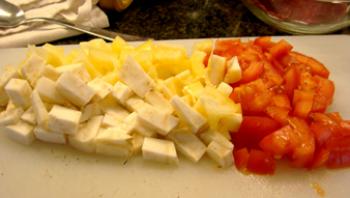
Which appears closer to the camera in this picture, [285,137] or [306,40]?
[285,137]

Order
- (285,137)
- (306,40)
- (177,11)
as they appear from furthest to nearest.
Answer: (177,11) < (306,40) < (285,137)

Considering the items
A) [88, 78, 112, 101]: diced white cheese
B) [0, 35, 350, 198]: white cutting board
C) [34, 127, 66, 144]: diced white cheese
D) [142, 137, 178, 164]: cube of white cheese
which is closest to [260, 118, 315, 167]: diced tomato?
[0, 35, 350, 198]: white cutting board

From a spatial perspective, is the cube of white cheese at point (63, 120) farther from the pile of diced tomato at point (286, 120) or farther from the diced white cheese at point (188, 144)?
the pile of diced tomato at point (286, 120)

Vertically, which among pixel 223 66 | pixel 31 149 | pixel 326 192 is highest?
pixel 223 66

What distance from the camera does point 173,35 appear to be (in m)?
2.20

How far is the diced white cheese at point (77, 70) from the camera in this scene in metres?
1.55

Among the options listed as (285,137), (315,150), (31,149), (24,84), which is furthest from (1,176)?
(315,150)

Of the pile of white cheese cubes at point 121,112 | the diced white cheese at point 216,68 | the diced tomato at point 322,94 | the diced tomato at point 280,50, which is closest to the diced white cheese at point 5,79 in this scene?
the pile of white cheese cubes at point 121,112

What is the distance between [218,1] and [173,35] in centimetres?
43

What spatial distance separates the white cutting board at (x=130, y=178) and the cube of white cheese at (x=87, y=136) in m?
0.04

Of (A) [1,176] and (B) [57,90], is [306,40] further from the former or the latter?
(A) [1,176]

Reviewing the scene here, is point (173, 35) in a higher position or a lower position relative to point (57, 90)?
lower

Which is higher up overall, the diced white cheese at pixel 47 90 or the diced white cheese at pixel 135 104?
the diced white cheese at pixel 47 90

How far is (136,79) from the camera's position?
159cm
